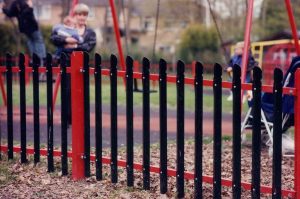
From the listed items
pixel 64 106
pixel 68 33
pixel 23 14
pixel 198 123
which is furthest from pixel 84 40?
pixel 198 123

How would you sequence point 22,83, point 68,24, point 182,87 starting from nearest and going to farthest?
1. point 182,87
2. point 22,83
3. point 68,24

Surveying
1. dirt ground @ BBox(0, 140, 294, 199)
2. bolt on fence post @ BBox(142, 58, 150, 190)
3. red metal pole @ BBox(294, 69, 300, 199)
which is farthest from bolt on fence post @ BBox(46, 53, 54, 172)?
red metal pole @ BBox(294, 69, 300, 199)

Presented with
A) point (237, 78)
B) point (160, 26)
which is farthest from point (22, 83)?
point (160, 26)

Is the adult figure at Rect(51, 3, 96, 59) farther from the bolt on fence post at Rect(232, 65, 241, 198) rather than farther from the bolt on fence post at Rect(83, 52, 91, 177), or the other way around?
the bolt on fence post at Rect(232, 65, 241, 198)

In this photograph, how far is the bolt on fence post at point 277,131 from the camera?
444cm

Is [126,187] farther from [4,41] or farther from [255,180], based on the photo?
[4,41]

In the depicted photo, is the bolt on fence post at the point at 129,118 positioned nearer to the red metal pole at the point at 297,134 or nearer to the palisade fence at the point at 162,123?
the palisade fence at the point at 162,123

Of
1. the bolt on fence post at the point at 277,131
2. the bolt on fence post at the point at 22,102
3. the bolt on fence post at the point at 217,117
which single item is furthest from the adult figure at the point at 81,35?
the bolt on fence post at the point at 277,131

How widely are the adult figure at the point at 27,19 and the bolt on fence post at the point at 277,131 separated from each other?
6402 mm

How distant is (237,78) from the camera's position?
464cm

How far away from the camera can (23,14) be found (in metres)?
10.0

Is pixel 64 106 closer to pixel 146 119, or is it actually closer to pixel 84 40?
pixel 146 119

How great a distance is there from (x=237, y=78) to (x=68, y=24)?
4.97m

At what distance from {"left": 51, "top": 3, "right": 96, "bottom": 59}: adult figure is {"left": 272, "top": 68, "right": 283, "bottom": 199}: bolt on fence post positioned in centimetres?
426
